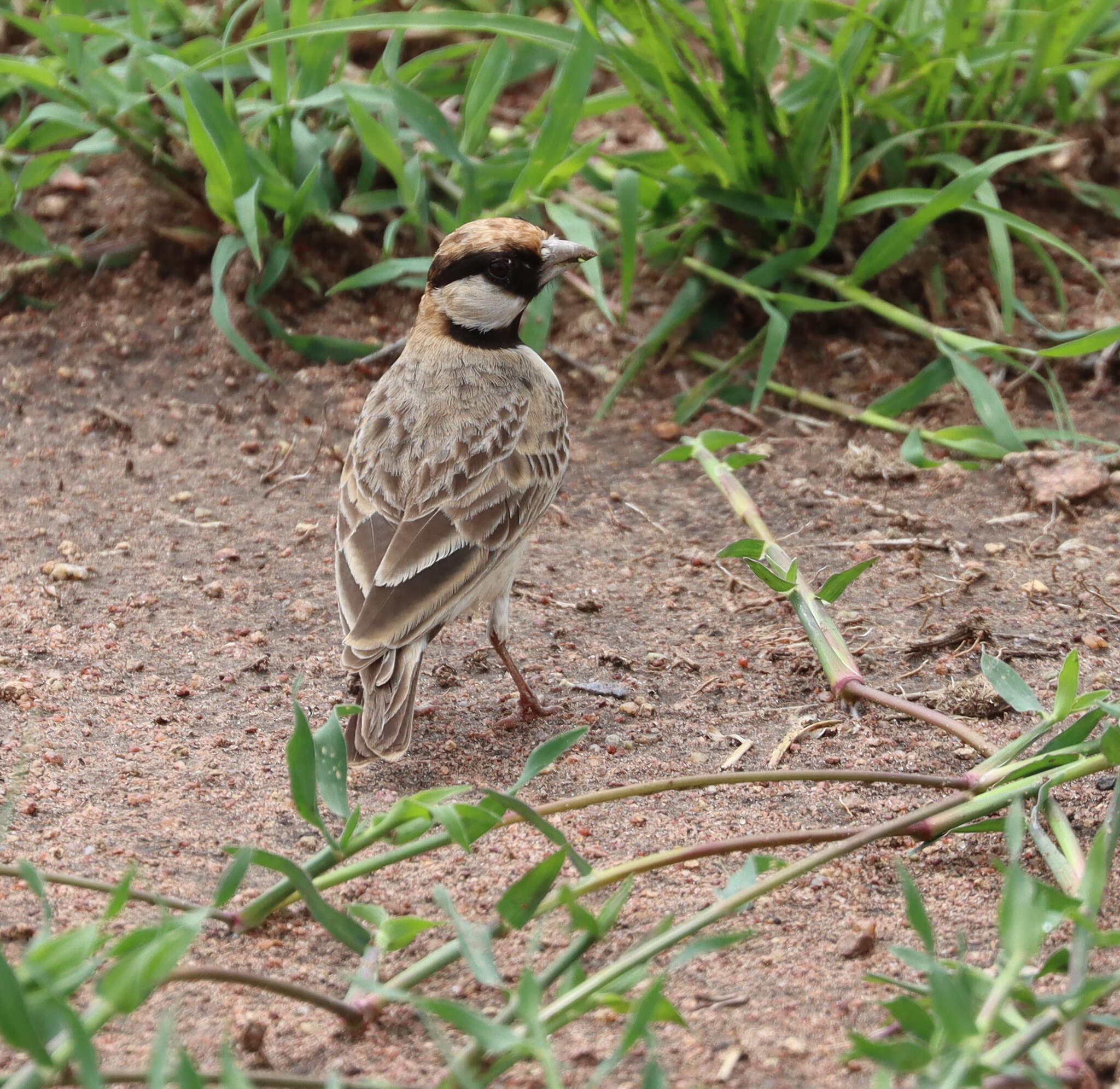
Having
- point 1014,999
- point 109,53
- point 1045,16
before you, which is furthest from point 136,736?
point 1045,16

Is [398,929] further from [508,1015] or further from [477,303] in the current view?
[477,303]

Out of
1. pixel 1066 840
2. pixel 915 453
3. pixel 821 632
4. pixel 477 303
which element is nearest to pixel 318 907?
pixel 1066 840

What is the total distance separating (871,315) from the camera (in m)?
5.81

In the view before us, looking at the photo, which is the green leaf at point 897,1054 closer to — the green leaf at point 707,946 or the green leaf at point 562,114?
the green leaf at point 707,946

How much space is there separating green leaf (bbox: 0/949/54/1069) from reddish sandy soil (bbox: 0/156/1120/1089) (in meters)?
0.48

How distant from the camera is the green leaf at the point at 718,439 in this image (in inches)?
172

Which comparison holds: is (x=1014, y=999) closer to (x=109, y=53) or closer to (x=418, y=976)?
(x=418, y=976)

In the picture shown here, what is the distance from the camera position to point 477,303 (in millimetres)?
4602

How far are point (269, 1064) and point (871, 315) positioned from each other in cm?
430

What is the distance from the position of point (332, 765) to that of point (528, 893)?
1.47ft

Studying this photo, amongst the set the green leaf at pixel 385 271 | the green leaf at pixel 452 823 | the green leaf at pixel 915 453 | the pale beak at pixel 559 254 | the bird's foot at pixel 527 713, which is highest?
the green leaf at pixel 452 823

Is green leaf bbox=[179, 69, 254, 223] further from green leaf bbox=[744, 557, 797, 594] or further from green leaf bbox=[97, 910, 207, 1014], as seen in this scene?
green leaf bbox=[97, 910, 207, 1014]

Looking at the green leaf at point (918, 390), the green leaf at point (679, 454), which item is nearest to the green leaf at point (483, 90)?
the green leaf at point (679, 454)

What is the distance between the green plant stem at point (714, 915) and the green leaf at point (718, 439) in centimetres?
181
